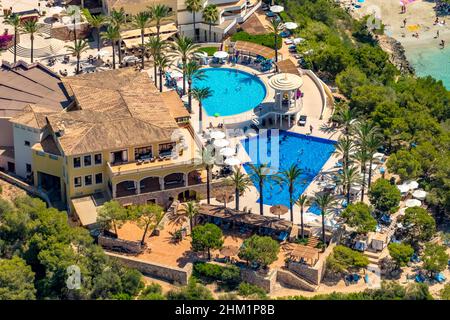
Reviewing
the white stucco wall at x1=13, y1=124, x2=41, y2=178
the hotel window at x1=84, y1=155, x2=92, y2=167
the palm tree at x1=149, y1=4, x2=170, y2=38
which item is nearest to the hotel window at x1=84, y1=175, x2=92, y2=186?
the hotel window at x1=84, y1=155, x2=92, y2=167

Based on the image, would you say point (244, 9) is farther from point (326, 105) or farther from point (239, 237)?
point (239, 237)

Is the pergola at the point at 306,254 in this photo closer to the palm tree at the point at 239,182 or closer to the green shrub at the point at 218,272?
the green shrub at the point at 218,272

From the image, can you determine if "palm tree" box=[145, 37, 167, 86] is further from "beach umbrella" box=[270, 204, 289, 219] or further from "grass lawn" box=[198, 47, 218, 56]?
"beach umbrella" box=[270, 204, 289, 219]

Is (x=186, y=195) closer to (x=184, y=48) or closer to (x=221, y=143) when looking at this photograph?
(x=221, y=143)

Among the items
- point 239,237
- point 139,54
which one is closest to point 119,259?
point 239,237

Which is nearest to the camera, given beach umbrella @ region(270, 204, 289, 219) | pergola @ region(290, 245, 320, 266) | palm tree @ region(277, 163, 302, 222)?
pergola @ region(290, 245, 320, 266)

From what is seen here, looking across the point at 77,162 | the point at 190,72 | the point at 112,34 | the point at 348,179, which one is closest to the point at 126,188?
the point at 77,162
